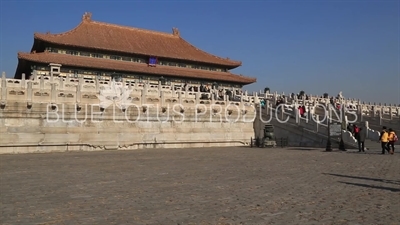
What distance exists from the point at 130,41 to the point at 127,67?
586 cm

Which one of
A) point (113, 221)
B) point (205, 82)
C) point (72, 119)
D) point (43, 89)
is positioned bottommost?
point (113, 221)

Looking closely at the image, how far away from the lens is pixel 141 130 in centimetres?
2095

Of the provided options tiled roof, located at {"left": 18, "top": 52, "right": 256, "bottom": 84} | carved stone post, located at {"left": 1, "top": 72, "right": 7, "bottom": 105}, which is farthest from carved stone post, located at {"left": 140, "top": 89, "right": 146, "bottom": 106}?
tiled roof, located at {"left": 18, "top": 52, "right": 256, "bottom": 84}

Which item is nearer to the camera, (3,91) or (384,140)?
(384,140)

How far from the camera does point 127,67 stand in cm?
3309

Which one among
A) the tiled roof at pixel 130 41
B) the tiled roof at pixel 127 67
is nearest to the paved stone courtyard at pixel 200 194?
the tiled roof at pixel 127 67

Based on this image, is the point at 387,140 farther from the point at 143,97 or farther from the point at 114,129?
the point at 114,129

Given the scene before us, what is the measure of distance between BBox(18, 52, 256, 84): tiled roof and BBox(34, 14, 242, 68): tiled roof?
1.03 meters

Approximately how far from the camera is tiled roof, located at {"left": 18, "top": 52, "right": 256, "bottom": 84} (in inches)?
1177

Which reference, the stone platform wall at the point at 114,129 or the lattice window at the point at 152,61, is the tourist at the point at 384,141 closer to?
the stone platform wall at the point at 114,129

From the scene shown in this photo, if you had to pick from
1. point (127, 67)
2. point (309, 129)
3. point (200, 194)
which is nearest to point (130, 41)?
point (127, 67)

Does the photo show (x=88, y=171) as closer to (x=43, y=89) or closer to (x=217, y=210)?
(x=217, y=210)

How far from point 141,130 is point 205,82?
17344mm

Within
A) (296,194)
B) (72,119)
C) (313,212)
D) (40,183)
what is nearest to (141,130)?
(72,119)
